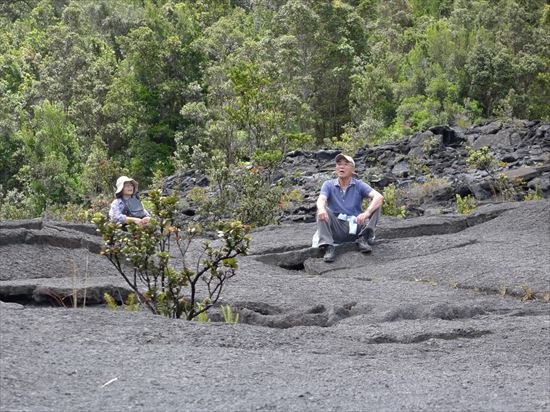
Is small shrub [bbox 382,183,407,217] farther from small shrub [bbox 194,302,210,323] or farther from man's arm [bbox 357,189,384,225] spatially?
small shrub [bbox 194,302,210,323]

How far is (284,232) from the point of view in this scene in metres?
14.5

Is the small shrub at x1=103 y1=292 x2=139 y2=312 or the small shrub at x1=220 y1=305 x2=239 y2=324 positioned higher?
the small shrub at x1=103 y1=292 x2=139 y2=312

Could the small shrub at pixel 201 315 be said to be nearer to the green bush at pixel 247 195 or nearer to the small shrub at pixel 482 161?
the green bush at pixel 247 195

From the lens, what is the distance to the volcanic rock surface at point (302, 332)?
5.35 metres

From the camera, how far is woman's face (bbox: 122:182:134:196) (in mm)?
12367

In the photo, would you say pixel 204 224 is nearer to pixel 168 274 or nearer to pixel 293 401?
pixel 168 274

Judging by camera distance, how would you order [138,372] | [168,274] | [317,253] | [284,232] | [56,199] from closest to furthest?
[138,372], [168,274], [317,253], [284,232], [56,199]

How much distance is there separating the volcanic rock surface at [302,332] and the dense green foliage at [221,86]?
1059 centimetres

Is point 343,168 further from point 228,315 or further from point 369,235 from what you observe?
point 228,315

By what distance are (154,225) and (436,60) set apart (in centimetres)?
3394

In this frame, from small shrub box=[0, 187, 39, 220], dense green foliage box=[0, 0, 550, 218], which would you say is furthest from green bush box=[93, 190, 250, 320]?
small shrub box=[0, 187, 39, 220]

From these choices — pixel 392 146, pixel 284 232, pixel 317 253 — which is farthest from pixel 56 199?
pixel 317 253

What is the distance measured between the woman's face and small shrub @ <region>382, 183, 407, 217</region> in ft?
24.3

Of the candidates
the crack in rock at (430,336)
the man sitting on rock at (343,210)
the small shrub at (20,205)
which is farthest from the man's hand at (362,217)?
the small shrub at (20,205)
